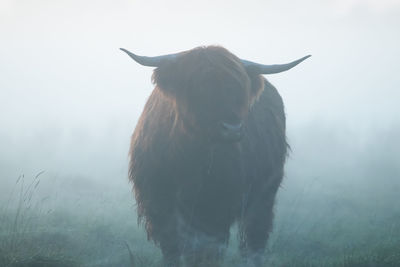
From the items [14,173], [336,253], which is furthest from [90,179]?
[336,253]

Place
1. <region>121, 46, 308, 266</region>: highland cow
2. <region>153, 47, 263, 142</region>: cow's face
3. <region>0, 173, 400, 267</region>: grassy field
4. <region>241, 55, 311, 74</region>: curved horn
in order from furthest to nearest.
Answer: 1. <region>241, 55, 311, 74</region>: curved horn
2. <region>121, 46, 308, 266</region>: highland cow
3. <region>0, 173, 400, 267</region>: grassy field
4. <region>153, 47, 263, 142</region>: cow's face

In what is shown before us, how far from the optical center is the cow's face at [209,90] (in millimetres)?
→ 4633

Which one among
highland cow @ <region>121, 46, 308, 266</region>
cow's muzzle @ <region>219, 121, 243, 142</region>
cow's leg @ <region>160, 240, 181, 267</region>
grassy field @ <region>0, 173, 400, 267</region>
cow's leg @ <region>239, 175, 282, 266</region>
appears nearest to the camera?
cow's muzzle @ <region>219, 121, 243, 142</region>

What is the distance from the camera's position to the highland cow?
4.92m

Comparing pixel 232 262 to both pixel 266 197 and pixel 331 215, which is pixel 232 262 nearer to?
pixel 266 197

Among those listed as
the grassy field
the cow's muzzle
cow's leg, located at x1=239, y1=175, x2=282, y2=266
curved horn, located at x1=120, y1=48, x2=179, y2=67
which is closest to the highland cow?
curved horn, located at x1=120, y1=48, x2=179, y2=67

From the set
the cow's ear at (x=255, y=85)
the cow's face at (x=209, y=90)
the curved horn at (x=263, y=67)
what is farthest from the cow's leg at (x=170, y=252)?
the curved horn at (x=263, y=67)

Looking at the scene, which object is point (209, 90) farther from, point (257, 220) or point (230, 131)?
point (257, 220)

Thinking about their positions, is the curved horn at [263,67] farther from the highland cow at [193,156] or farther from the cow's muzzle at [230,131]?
the cow's muzzle at [230,131]

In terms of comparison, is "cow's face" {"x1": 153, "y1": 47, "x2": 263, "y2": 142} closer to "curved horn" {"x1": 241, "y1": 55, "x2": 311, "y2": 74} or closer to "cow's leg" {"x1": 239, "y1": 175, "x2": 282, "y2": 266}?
"curved horn" {"x1": 241, "y1": 55, "x2": 311, "y2": 74}

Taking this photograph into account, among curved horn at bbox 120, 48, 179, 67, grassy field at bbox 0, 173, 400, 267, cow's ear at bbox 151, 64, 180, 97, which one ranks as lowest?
grassy field at bbox 0, 173, 400, 267

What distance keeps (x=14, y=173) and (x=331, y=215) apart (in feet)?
25.7

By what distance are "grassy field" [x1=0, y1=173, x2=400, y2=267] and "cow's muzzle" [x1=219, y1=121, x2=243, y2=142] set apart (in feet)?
3.95

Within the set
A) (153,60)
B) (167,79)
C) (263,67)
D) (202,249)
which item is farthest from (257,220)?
(153,60)
